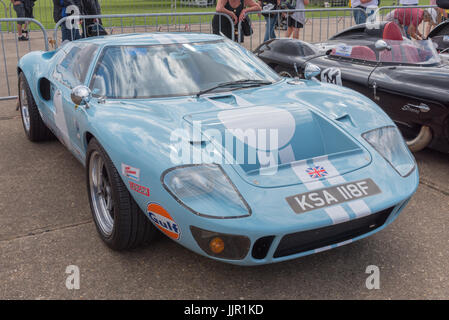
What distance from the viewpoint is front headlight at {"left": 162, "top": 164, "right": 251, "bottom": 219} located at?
6.83 ft

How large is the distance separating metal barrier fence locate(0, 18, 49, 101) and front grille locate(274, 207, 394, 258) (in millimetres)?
4846

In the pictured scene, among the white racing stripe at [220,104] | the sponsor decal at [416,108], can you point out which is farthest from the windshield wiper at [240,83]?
the sponsor decal at [416,108]

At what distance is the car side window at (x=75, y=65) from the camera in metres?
3.35

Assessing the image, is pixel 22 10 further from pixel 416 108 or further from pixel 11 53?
pixel 416 108

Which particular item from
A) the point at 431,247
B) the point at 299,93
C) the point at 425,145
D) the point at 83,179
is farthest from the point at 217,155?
the point at 425,145

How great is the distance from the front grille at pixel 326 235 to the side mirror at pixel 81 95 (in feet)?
5.00

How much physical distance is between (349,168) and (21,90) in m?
3.73

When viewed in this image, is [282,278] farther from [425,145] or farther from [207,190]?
[425,145]

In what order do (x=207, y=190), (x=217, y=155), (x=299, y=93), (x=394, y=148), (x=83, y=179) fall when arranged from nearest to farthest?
(x=207, y=190), (x=217, y=155), (x=394, y=148), (x=299, y=93), (x=83, y=179)

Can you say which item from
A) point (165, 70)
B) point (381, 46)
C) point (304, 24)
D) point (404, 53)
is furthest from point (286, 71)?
point (304, 24)

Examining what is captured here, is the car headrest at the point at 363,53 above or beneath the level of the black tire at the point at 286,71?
above

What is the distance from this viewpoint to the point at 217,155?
90.4 inches

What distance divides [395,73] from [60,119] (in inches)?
111

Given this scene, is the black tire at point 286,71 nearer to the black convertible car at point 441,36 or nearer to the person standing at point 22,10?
the black convertible car at point 441,36
